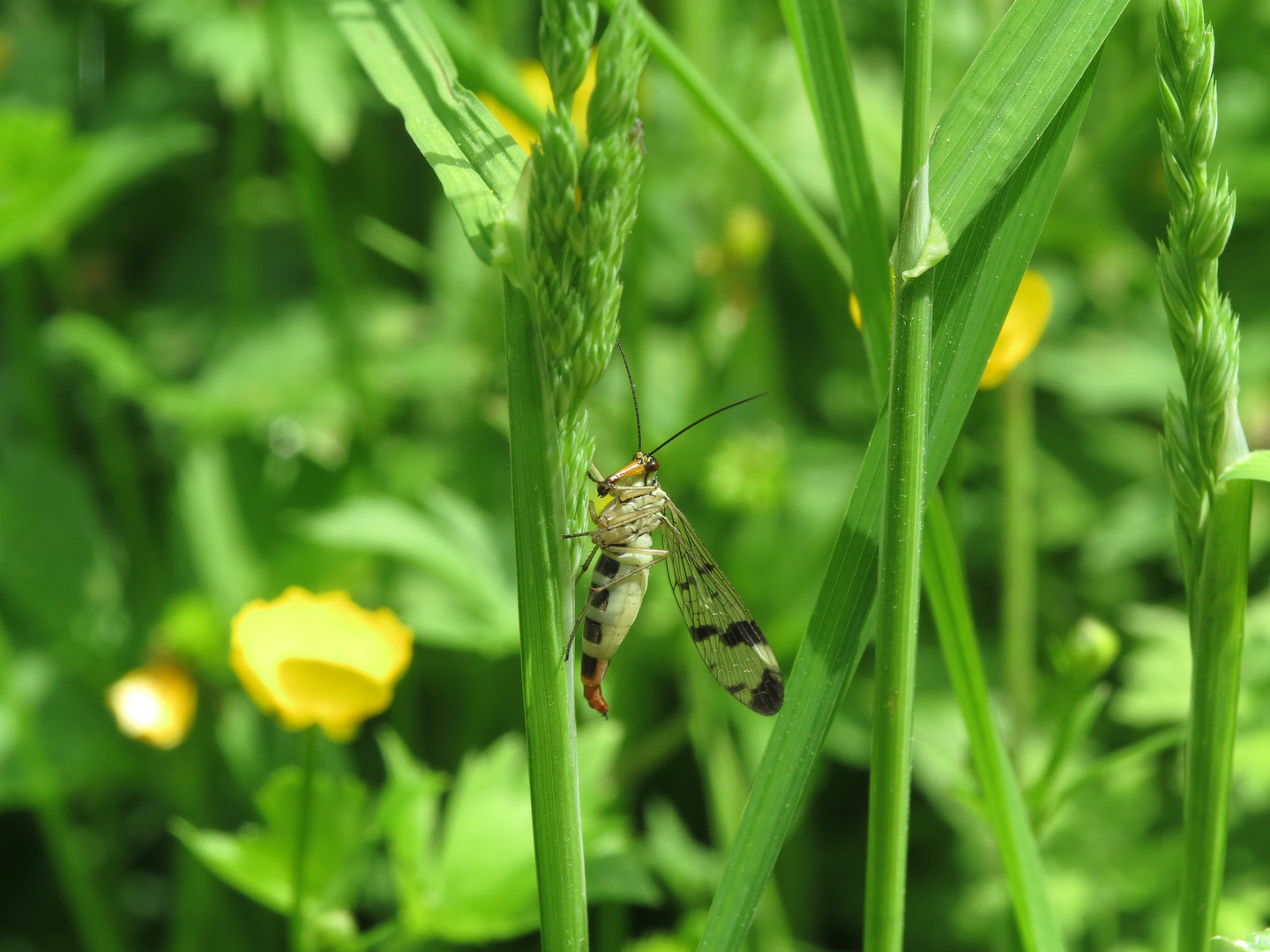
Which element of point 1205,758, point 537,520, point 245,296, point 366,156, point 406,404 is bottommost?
point 1205,758

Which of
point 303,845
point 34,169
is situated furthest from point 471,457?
point 303,845

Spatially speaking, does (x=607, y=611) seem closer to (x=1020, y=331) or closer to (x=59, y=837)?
(x=1020, y=331)

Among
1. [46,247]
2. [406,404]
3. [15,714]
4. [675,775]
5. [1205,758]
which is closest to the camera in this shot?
[1205,758]

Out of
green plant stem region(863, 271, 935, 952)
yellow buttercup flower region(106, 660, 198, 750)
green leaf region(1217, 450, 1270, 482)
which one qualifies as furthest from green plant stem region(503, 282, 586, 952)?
yellow buttercup flower region(106, 660, 198, 750)

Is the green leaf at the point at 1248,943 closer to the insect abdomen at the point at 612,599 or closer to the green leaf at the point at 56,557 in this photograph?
the insect abdomen at the point at 612,599

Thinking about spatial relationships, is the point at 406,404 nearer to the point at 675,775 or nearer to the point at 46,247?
the point at 46,247

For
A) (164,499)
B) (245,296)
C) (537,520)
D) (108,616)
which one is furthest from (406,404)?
(537,520)
